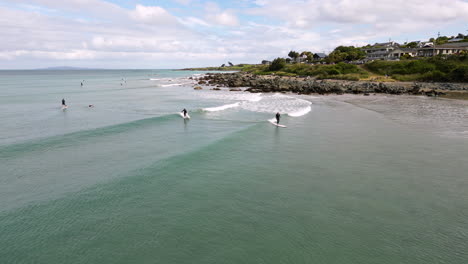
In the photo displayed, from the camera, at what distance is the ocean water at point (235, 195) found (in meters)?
8.97

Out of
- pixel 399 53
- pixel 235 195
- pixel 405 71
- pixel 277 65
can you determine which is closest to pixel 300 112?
pixel 235 195

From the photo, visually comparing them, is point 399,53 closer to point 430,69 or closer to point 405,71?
point 405,71

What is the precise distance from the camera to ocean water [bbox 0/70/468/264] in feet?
29.4

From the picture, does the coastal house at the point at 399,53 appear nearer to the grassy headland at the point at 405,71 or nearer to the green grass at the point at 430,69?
the grassy headland at the point at 405,71

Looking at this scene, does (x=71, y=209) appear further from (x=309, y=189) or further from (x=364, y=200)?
(x=364, y=200)

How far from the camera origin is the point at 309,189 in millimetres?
13000

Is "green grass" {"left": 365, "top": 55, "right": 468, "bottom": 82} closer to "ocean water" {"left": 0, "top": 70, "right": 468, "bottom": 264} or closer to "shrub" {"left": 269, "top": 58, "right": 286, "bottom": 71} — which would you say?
"shrub" {"left": 269, "top": 58, "right": 286, "bottom": 71}

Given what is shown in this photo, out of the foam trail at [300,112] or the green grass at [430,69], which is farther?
the green grass at [430,69]

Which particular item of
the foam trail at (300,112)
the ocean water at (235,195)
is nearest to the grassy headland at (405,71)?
the foam trail at (300,112)

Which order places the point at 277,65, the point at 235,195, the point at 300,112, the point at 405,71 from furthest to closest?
1. the point at 277,65
2. the point at 405,71
3. the point at 300,112
4. the point at 235,195

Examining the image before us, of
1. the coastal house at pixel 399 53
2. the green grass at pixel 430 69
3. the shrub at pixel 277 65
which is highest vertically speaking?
the coastal house at pixel 399 53

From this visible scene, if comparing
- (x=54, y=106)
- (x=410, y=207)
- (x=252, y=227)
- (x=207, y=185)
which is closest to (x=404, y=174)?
(x=410, y=207)

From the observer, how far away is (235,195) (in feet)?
41.2

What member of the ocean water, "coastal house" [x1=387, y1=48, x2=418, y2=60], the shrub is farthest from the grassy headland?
the ocean water
